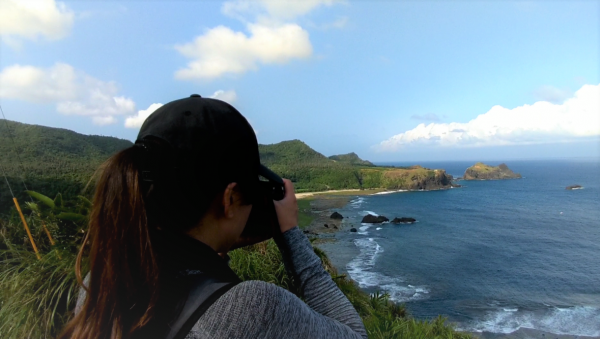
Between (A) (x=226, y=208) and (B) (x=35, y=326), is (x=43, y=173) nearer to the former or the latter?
(B) (x=35, y=326)

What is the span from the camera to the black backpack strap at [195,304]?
759 millimetres

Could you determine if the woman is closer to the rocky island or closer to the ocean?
the ocean

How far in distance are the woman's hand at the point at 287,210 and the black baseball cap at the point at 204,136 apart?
177 mm

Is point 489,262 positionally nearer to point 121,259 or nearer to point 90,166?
point 90,166

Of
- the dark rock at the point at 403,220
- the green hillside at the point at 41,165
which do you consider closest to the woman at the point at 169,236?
the green hillside at the point at 41,165

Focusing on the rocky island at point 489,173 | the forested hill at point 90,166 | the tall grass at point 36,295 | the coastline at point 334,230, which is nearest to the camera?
the tall grass at point 36,295

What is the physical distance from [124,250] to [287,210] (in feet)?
1.29

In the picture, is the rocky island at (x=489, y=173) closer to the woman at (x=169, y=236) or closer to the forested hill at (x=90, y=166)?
the forested hill at (x=90, y=166)

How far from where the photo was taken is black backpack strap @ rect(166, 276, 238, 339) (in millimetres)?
759

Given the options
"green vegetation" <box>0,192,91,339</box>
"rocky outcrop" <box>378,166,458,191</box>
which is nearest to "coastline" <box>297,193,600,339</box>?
"rocky outcrop" <box>378,166,458,191</box>

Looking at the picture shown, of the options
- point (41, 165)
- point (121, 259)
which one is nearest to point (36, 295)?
point (121, 259)

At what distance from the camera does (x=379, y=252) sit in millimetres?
32438

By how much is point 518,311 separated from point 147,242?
2550cm

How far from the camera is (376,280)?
24.7m
